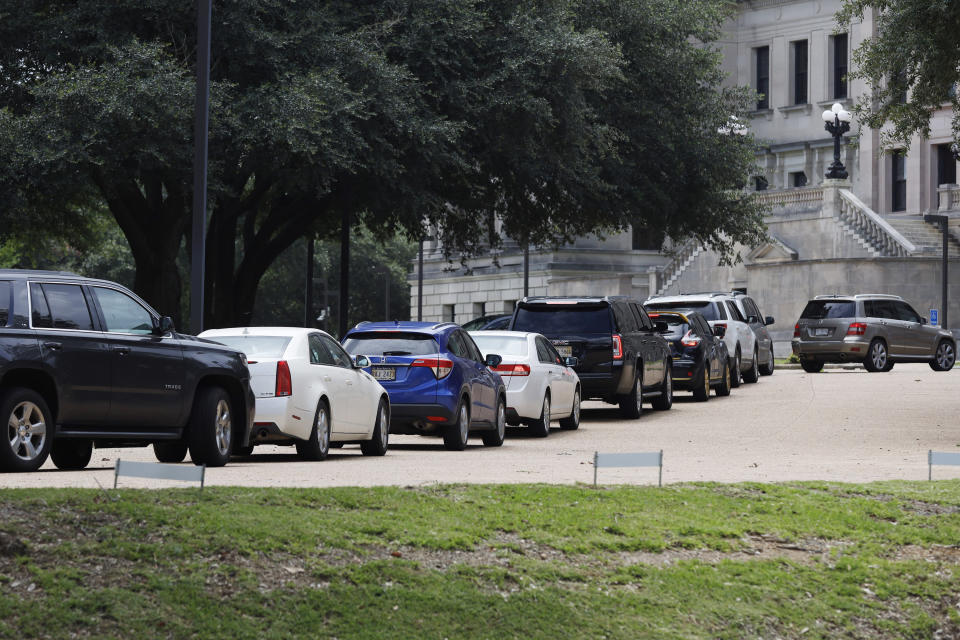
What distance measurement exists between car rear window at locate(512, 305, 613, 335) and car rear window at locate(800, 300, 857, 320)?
15864 millimetres

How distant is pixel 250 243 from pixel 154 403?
72.7 feet

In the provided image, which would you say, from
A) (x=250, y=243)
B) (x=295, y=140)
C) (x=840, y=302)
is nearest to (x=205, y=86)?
(x=295, y=140)

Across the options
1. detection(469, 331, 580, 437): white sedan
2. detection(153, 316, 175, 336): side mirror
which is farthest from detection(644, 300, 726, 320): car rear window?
detection(153, 316, 175, 336): side mirror

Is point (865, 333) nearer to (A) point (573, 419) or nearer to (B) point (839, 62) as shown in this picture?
(A) point (573, 419)

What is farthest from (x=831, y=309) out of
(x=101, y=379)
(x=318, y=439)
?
(x=101, y=379)

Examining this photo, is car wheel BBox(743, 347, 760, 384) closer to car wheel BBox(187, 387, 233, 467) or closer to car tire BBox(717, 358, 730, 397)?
car tire BBox(717, 358, 730, 397)

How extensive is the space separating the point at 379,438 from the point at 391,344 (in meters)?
1.94

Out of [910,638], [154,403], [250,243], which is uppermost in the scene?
[250,243]

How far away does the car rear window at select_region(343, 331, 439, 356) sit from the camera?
1986cm

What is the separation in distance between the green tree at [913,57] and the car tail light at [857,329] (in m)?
14.5

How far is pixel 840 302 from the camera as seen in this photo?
40.7 m

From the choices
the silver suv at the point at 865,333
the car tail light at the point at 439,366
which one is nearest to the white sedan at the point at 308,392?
the car tail light at the point at 439,366

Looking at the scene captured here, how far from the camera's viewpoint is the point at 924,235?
197 ft

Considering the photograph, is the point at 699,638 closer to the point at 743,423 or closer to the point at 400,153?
the point at 743,423
